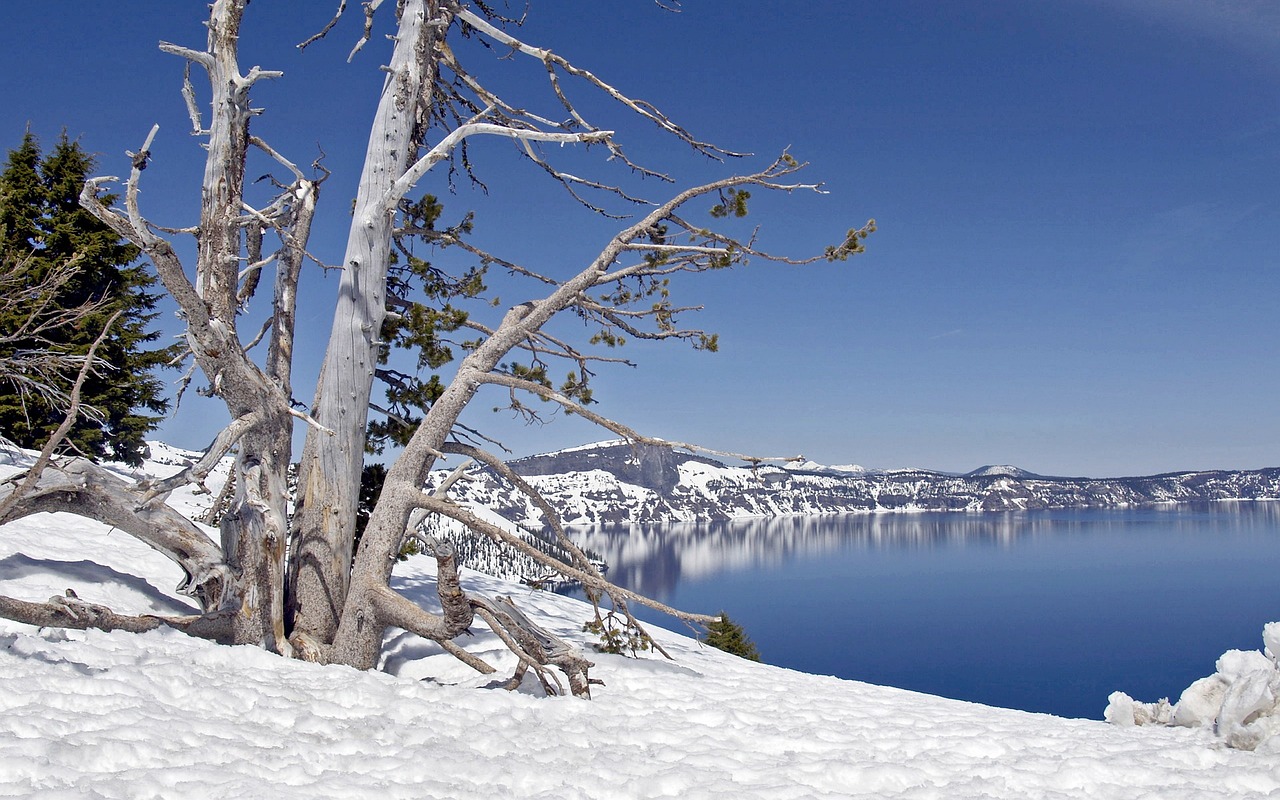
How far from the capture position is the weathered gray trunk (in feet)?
22.3

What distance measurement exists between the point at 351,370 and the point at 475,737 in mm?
3948

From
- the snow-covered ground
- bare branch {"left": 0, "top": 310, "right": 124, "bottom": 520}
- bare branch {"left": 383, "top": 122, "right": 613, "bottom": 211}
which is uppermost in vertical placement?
bare branch {"left": 383, "top": 122, "right": 613, "bottom": 211}

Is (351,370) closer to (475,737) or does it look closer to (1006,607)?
(475,737)

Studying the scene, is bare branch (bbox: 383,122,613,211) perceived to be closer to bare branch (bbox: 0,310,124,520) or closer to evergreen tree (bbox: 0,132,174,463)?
bare branch (bbox: 0,310,124,520)

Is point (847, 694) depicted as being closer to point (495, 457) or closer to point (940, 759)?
point (940, 759)

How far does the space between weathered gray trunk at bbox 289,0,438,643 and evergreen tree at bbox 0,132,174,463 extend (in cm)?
1167

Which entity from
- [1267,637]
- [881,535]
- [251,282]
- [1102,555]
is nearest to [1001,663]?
[1267,637]

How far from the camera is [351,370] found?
7.10 metres

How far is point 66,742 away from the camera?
3314 millimetres

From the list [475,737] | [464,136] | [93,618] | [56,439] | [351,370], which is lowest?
[475,737]

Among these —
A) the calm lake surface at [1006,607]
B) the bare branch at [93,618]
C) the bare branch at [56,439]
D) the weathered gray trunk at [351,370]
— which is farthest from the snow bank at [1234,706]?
the calm lake surface at [1006,607]

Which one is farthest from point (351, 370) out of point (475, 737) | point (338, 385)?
point (475, 737)

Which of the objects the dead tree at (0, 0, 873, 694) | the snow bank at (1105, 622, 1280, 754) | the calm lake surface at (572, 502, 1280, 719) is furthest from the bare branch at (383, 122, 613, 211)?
the calm lake surface at (572, 502, 1280, 719)

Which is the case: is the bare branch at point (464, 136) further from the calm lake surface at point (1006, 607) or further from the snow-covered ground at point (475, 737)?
the calm lake surface at point (1006, 607)
